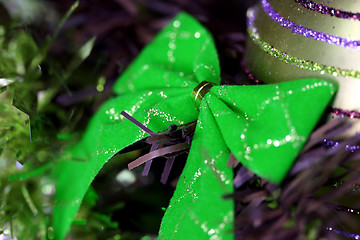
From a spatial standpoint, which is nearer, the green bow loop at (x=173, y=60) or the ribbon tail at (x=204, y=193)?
the ribbon tail at (x=204, y=193)

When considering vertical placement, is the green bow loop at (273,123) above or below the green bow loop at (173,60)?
above

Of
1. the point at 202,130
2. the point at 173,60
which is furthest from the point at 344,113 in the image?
the point at 173,60

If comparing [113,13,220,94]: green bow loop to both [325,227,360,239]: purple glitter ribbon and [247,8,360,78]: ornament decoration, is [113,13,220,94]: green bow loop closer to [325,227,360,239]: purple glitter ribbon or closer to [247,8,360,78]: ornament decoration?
[247,8,360,78]: ornament decoration

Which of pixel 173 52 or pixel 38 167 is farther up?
pixel 173 52

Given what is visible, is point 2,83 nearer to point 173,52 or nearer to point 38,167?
point 38,167

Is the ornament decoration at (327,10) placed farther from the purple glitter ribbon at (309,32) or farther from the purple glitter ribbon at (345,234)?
the purple glitter ribbon at (345,234)

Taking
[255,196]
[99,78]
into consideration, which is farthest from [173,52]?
[255,196]

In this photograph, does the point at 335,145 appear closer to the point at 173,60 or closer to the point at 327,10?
the point at 327,10

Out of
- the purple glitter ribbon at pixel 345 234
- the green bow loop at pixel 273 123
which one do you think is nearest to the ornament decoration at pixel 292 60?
the green bow loop at pixel 273 123
